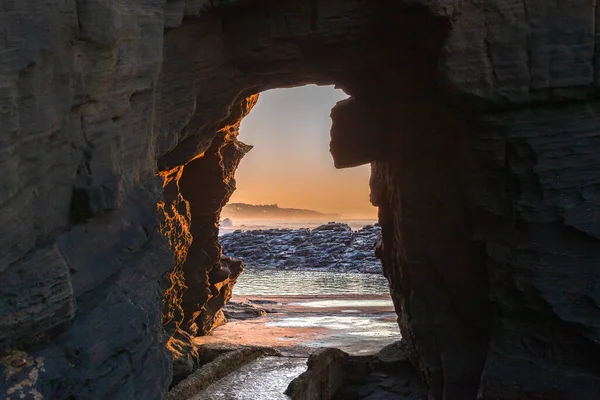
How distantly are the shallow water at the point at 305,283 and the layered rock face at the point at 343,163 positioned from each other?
2644 cm

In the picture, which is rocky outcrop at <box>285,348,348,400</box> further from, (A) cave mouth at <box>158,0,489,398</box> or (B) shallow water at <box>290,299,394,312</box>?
(B) shallow water at <box>290,299,394,312</box>

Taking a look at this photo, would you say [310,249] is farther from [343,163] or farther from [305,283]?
[343,163]

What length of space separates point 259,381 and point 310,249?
61.3 m

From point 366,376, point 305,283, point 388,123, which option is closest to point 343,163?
point 388,123

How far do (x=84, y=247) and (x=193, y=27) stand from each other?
695 cm

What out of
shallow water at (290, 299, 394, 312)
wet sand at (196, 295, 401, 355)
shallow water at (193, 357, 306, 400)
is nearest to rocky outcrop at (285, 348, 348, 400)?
shallow water at (193, 357, 306, 400)

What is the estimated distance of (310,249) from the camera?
257ft

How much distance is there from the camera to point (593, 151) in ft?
45.0

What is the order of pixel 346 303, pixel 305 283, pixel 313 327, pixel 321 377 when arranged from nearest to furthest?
1. pixel 321 377
2. pixel 313 327
3. pixel 346 303
4. pixel 305 283

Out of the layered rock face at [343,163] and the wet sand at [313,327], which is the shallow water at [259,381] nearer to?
the wet sand at [313,327]

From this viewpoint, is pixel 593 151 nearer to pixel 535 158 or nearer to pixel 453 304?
pixel 535 158

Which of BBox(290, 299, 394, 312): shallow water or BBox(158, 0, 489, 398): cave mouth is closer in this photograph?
BBox(158, 0, 489, 398): cave mouth

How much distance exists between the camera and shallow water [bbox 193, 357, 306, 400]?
15.7m

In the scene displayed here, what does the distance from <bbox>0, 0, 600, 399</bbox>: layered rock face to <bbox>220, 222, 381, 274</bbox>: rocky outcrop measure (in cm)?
4690
